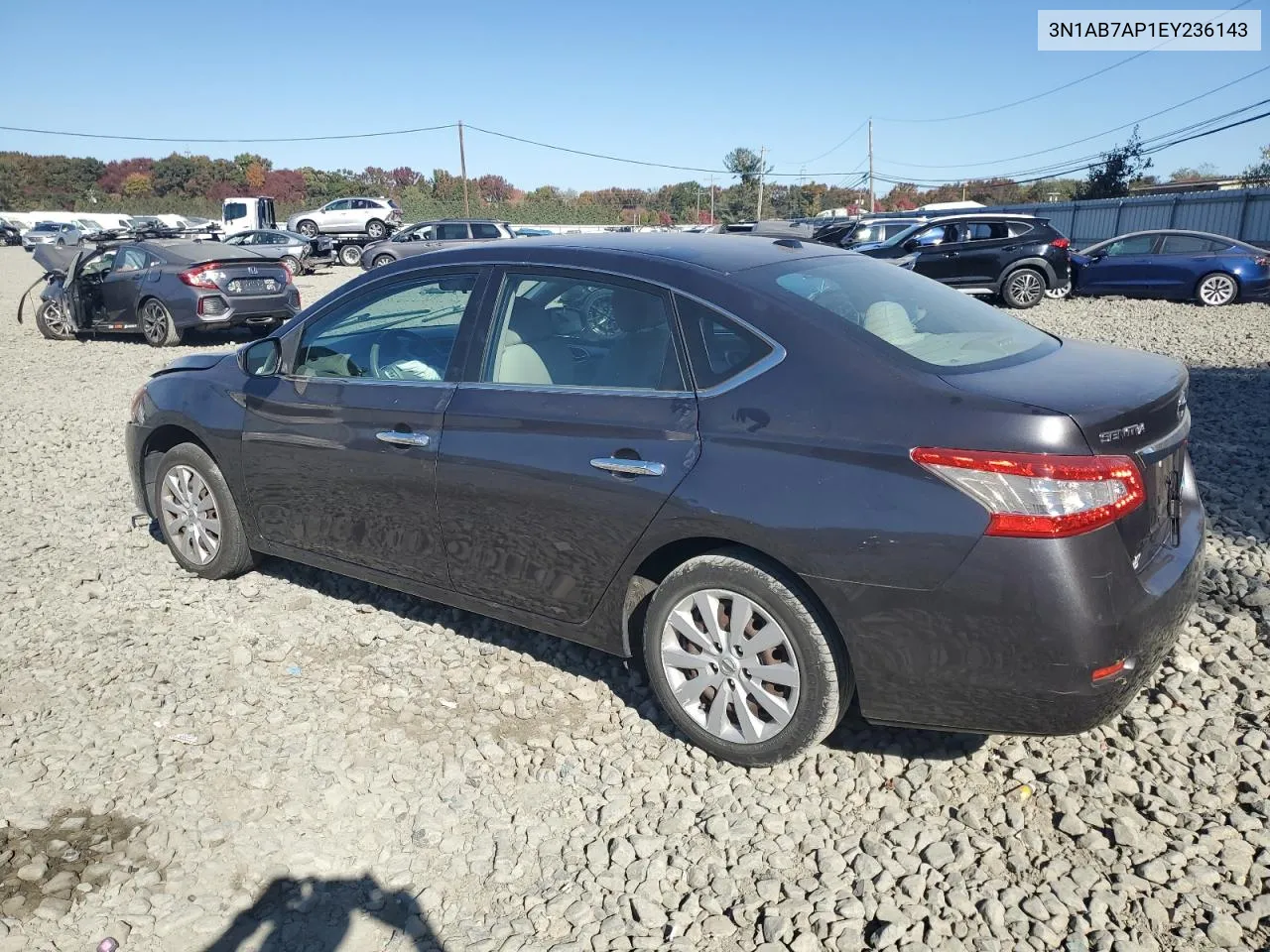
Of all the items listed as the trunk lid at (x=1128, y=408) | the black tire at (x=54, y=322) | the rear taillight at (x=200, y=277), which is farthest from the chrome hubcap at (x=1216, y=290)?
the black tire at (x=54, y=322)

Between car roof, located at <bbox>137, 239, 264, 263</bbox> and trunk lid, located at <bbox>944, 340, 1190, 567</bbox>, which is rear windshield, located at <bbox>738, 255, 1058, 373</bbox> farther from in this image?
car roof, located at <bbox>137, 239, 264, 263</bbox>

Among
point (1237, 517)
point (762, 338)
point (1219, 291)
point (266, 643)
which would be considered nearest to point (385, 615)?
point (266, 643)

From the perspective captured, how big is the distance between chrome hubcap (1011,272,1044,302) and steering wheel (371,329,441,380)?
15542 mm

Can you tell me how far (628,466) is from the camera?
3.21 meters

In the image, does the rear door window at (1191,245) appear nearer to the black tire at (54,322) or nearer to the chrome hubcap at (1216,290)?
the chrome hubcap at (1216,290)

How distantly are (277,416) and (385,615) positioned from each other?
1.07 meters

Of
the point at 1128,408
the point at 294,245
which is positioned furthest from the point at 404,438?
the point at 294,245

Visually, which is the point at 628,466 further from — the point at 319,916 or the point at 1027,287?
the point at 1027,287

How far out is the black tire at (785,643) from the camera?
2.94 m

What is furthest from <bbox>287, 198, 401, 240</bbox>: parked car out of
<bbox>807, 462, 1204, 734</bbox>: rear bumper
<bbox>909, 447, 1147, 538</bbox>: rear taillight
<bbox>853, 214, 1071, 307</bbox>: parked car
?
<bbox>909, 447, 1147, 538</bbox>: rear taillight

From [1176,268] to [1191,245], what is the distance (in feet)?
1.83

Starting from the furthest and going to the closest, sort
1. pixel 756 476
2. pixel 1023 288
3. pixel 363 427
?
pixel 1023 288 → pixel 363 427 → pixel 756 476


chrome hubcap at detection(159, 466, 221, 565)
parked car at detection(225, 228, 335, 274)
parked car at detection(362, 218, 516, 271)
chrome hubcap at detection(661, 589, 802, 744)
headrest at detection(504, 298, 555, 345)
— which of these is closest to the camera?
chrome hubcap at detection(661, 589, 802, 744)

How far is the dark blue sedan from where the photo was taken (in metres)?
17.0
